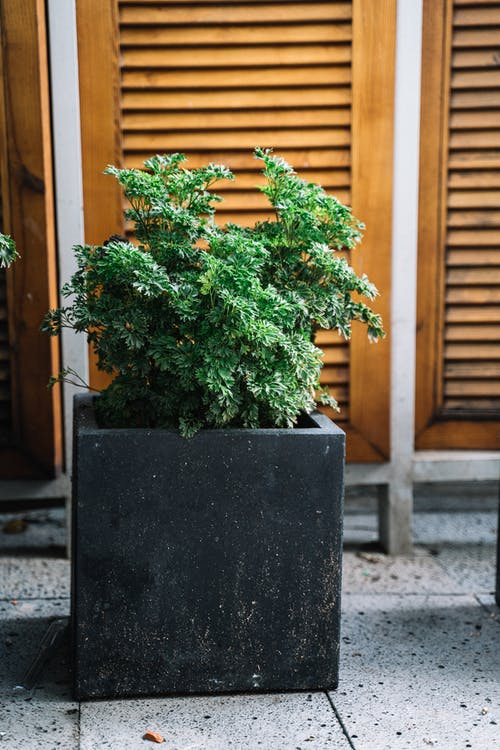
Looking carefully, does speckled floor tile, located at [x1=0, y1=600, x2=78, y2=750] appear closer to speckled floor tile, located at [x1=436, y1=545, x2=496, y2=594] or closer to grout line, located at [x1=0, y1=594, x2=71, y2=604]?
grout line, located at [x1=0, y1=594, x2=71, y2=604]

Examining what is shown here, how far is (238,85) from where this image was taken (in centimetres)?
318

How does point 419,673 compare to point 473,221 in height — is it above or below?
below

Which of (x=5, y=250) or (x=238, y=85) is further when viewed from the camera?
(x=238, y=85)

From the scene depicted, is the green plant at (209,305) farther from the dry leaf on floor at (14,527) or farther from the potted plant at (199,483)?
the dry leaf on floor at (14,527)

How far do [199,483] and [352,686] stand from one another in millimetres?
729

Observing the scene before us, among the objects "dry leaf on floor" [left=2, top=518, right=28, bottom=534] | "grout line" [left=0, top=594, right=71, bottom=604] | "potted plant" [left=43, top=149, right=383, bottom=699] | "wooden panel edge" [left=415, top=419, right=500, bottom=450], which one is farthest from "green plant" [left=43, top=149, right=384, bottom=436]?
Answer: "dry leaf on floor" [left=2, top=518, right=28, bottom=534]

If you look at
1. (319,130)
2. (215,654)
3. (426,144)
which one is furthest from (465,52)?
(215,654)

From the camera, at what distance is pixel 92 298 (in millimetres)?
2375

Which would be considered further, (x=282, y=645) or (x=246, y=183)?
(x=246, y=183)

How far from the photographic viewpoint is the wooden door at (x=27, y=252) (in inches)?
121

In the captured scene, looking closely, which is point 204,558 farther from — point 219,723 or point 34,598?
point 34,598

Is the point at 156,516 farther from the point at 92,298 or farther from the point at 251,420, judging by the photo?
the point at 92,298

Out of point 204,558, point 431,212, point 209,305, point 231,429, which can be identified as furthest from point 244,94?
point 204,558

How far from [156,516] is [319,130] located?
5.47 feet
